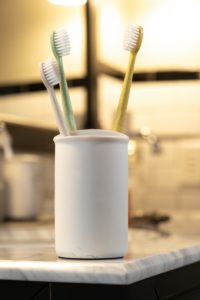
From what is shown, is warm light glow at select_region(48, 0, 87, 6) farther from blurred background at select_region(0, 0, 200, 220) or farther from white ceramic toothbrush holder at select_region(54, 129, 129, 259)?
white ceramic toothbrush holder at select_region(54, 129, 129, 259)

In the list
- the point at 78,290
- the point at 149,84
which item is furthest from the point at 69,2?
the point at 78,290

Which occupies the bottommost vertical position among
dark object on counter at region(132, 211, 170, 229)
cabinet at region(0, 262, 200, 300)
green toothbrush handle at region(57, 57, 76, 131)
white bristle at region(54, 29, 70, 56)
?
dark object on counter at region(132, 211, 170, 229)

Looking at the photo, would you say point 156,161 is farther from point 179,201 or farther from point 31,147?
point 31,147

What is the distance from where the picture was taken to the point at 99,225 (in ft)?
3.33

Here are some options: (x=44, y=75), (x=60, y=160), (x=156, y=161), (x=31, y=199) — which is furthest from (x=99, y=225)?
(x=156, y=161)

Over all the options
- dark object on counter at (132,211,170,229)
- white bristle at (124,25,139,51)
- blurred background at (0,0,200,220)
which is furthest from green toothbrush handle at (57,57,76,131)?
blurred background at (0,0,200,220)

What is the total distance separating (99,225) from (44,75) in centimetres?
24

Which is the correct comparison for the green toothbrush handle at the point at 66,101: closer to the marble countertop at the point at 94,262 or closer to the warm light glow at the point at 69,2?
the marble countertop at the point at 94,262

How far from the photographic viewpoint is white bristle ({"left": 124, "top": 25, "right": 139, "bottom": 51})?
3.49ft

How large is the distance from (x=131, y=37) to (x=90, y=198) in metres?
0.26

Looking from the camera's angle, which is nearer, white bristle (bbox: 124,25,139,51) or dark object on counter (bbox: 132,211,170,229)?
white bristle (bbox: 124,25,139,51)

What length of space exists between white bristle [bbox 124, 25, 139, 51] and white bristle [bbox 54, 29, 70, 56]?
109 mm

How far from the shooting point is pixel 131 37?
107 cm

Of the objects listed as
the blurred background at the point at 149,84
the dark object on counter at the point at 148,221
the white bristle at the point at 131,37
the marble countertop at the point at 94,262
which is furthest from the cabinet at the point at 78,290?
the blurred background at the point at 149,84
